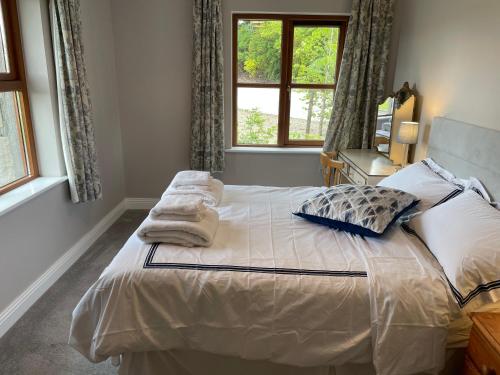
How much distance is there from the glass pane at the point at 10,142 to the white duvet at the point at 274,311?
56.3 inches

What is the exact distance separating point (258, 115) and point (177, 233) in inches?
99.4

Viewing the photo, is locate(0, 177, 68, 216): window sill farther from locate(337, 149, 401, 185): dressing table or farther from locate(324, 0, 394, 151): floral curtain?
locate(324, 0, 394, 151): floral curtain

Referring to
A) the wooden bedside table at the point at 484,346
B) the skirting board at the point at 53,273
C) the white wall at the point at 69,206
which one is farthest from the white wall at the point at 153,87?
the wooden bedside table at the point at 484,346

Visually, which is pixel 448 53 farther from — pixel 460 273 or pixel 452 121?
pixel 460 273

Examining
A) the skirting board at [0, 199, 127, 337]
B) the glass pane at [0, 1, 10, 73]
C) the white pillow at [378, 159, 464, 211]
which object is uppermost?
the glass pane at [0, 1, 10, 73]

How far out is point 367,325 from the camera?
1649 mm

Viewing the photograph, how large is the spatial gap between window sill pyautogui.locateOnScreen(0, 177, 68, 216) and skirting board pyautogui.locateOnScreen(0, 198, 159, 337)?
0.58 m

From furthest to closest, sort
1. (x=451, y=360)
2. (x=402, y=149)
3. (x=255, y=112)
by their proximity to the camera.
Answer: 1. (x=255, y=112)
2. (x=402, y=149)
3. (x=451, y=360)

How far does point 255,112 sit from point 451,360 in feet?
10.0

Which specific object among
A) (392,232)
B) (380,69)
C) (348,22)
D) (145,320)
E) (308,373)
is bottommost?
(308,373)

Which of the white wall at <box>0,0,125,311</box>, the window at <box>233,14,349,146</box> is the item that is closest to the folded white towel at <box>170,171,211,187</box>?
the white wall at <box>0,0,125,311</box>

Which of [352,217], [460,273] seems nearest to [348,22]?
[352,217]

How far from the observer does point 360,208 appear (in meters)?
2.10

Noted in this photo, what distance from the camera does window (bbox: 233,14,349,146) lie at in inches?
155
